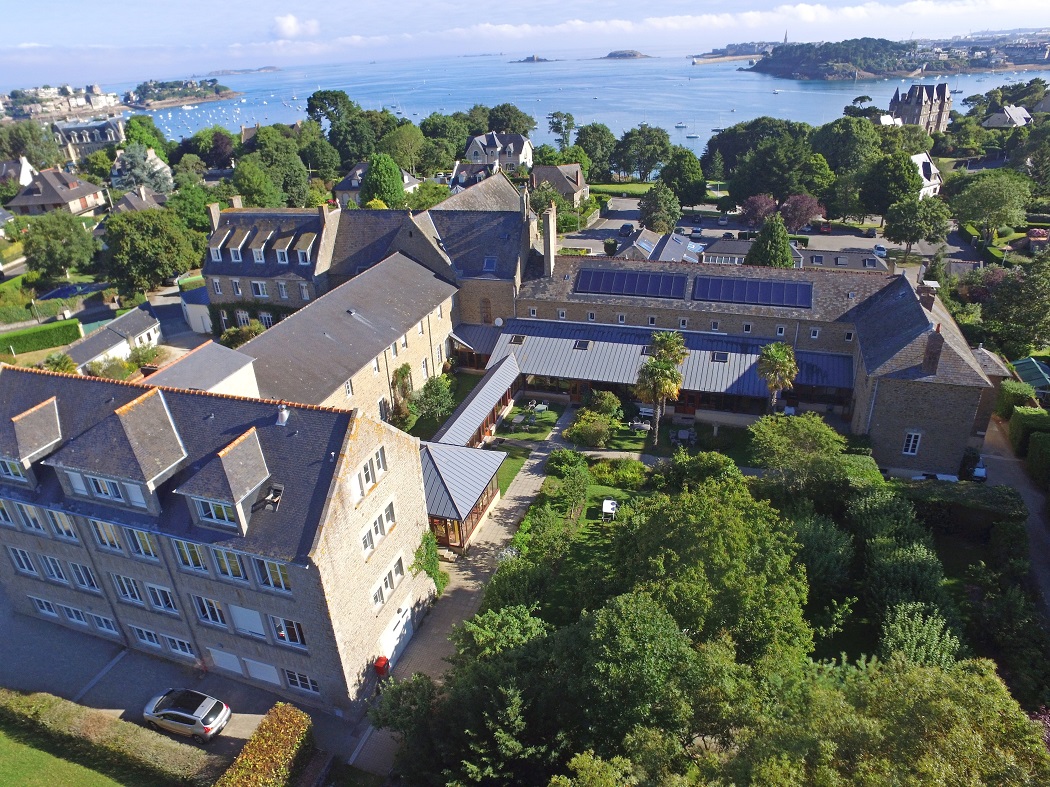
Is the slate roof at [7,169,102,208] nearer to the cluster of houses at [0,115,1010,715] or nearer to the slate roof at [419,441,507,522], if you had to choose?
the cluster of houses at [0,115,1010,715]

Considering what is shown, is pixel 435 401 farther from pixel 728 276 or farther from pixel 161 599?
pixel 728 276

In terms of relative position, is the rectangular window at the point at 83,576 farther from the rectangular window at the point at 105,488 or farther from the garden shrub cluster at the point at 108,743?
the rectangular window at the point at 105,488

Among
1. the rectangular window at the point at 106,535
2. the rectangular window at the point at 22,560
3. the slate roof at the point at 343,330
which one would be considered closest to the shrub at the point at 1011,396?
the slate roof at the point at 343,330

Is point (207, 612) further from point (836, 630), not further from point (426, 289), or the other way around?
point (426, 289)

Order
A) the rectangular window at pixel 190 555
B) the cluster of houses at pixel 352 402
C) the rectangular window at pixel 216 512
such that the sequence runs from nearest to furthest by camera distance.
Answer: the rectangular window at pixel 216 512
the cluster of houses at pixel 352 402
the rectangular window at pixel 190 555

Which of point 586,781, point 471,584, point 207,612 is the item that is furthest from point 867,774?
point 207,612

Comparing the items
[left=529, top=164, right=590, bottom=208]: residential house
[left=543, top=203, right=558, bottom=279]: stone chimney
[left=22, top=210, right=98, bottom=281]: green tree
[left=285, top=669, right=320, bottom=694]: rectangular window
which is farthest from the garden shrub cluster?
[left=529, top=164, right=590, bottom=208]: residential house
